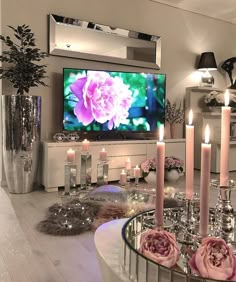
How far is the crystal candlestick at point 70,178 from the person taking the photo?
116 inches

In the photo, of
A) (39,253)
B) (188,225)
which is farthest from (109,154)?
(188,225)

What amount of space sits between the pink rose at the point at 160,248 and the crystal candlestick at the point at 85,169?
248 cm

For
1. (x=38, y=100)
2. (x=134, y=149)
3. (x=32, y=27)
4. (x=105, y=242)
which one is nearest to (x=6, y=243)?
(x=105, y=242)

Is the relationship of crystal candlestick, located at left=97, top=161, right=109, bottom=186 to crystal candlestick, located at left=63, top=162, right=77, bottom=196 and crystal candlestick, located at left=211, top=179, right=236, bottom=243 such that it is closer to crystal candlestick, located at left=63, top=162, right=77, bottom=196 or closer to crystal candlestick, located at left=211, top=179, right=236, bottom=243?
crystal candlestick, located at left=63, top=162, right=77, bottom=196

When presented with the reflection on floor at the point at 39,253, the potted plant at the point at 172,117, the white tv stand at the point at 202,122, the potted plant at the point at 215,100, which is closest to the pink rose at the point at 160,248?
the reflection on floor at the point at 39,253

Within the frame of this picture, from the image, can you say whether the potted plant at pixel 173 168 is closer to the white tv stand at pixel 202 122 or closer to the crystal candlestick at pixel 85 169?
the white tv stand at pixel 202 122

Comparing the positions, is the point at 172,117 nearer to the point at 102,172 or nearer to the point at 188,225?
the point at 102,172

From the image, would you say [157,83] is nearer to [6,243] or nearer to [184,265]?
[6,243]

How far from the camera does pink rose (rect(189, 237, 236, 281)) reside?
0.62 meters

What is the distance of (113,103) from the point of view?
3.60 meters

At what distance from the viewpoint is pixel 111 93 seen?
3.58 m

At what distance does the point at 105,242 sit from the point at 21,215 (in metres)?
1.58

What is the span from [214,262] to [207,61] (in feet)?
13.6

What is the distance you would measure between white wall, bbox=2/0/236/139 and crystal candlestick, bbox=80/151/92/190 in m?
0.58
